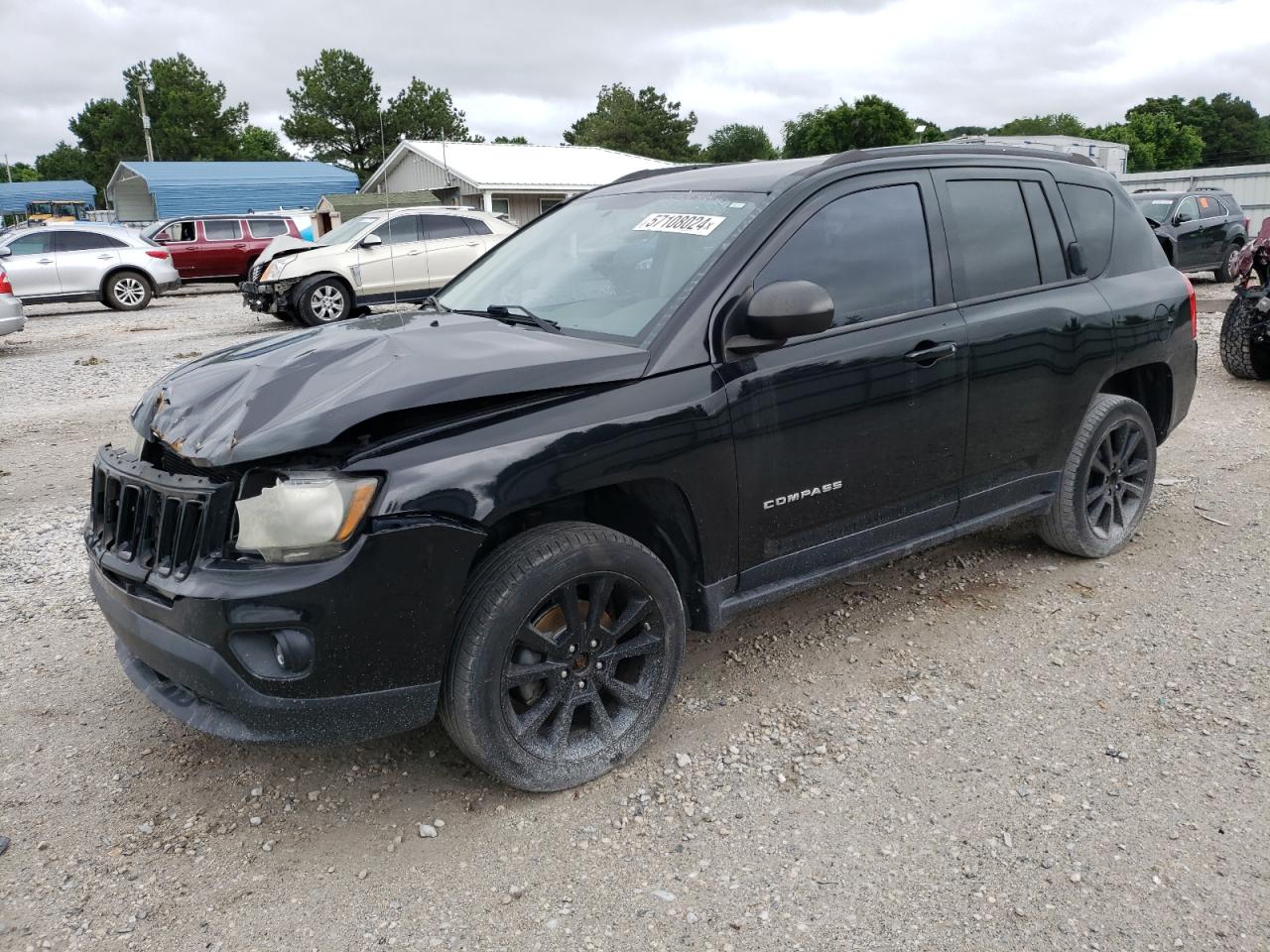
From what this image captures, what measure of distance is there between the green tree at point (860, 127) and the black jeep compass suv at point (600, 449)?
60.2 meters

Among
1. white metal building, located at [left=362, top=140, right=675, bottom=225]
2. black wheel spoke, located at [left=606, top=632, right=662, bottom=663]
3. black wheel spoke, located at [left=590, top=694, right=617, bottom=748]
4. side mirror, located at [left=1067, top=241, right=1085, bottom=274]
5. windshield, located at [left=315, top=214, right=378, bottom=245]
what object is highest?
white metal building, located at [left=362, top=140, right=675, bottom=225]

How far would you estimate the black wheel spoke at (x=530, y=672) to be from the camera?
2740mm

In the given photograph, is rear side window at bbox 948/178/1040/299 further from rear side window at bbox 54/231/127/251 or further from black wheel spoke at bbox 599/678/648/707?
rear side window at bbox 54/231/127/251

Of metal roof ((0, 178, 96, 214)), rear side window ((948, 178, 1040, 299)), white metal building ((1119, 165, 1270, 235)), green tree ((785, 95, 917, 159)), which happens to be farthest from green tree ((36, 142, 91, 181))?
rear side window ((948, 178, 1040, 299))

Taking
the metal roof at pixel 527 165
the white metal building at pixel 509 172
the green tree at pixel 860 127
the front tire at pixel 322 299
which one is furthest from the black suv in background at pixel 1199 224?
the green tree at pixel 860 127

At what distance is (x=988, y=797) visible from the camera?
287 cm

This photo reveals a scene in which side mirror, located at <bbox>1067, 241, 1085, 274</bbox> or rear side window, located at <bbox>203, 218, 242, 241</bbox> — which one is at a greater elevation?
rear side window, located at <bbox>203, 218, 242, 241</bbox>

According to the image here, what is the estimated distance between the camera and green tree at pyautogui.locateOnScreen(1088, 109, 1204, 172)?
249 ft

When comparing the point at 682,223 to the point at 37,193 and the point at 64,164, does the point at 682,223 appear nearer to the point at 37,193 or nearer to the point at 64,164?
the point at 37,193

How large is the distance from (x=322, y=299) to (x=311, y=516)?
12773mm

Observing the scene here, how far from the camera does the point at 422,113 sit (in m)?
72.6

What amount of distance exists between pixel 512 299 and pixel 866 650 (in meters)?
1.93

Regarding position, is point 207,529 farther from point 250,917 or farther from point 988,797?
point 988,797

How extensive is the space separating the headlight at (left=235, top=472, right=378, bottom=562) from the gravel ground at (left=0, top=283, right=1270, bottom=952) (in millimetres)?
913
